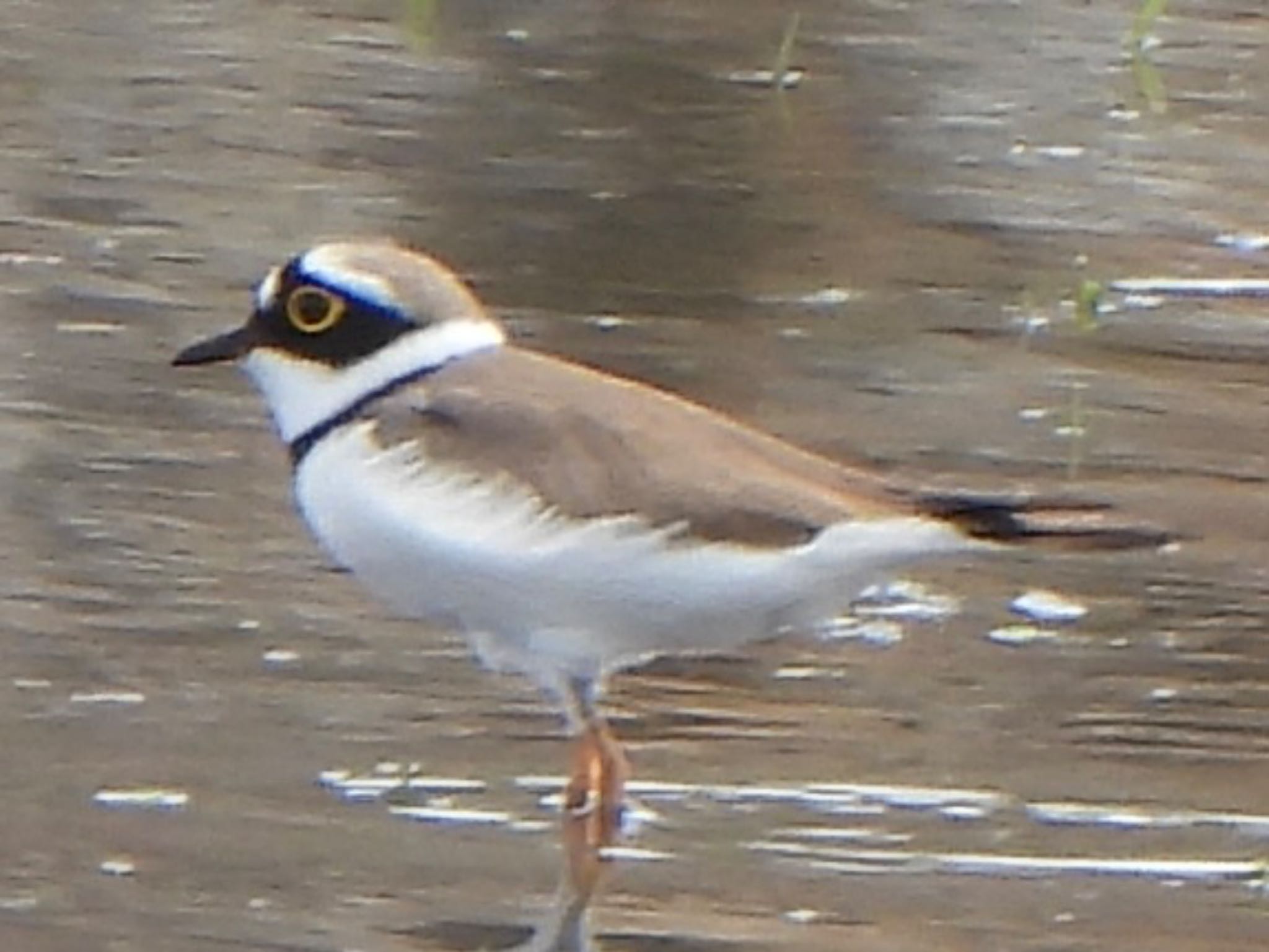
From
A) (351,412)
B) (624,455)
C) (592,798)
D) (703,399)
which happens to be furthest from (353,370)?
(703,399)

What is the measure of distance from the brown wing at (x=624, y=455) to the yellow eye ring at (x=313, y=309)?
6.5 inches

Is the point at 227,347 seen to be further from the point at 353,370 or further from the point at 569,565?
the point at 569,565

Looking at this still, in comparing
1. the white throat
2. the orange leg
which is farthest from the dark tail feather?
the white throat

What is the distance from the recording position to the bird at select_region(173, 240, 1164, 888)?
4.99 meters

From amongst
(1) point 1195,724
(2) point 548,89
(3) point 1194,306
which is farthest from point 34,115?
(1) point 1195,724

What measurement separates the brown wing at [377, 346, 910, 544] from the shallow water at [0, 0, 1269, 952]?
458 millimetres

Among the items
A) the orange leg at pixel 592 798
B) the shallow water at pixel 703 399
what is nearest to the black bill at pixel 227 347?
the shallow water at pixel 703 399

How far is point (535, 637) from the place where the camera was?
509 cm

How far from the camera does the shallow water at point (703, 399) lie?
5.04 meters

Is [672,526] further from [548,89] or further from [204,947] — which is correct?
[548,89]

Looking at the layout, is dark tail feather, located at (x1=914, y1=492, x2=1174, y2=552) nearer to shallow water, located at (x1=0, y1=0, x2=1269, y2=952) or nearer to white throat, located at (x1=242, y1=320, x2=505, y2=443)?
shallow water, located at (x1=0, y1=0, x2=1269, y2=952)

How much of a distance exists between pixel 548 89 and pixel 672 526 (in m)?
4.46

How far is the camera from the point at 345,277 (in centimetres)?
528

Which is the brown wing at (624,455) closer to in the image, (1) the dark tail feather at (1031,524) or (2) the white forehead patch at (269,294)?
(1) the dark tail feather at (1031,524)
